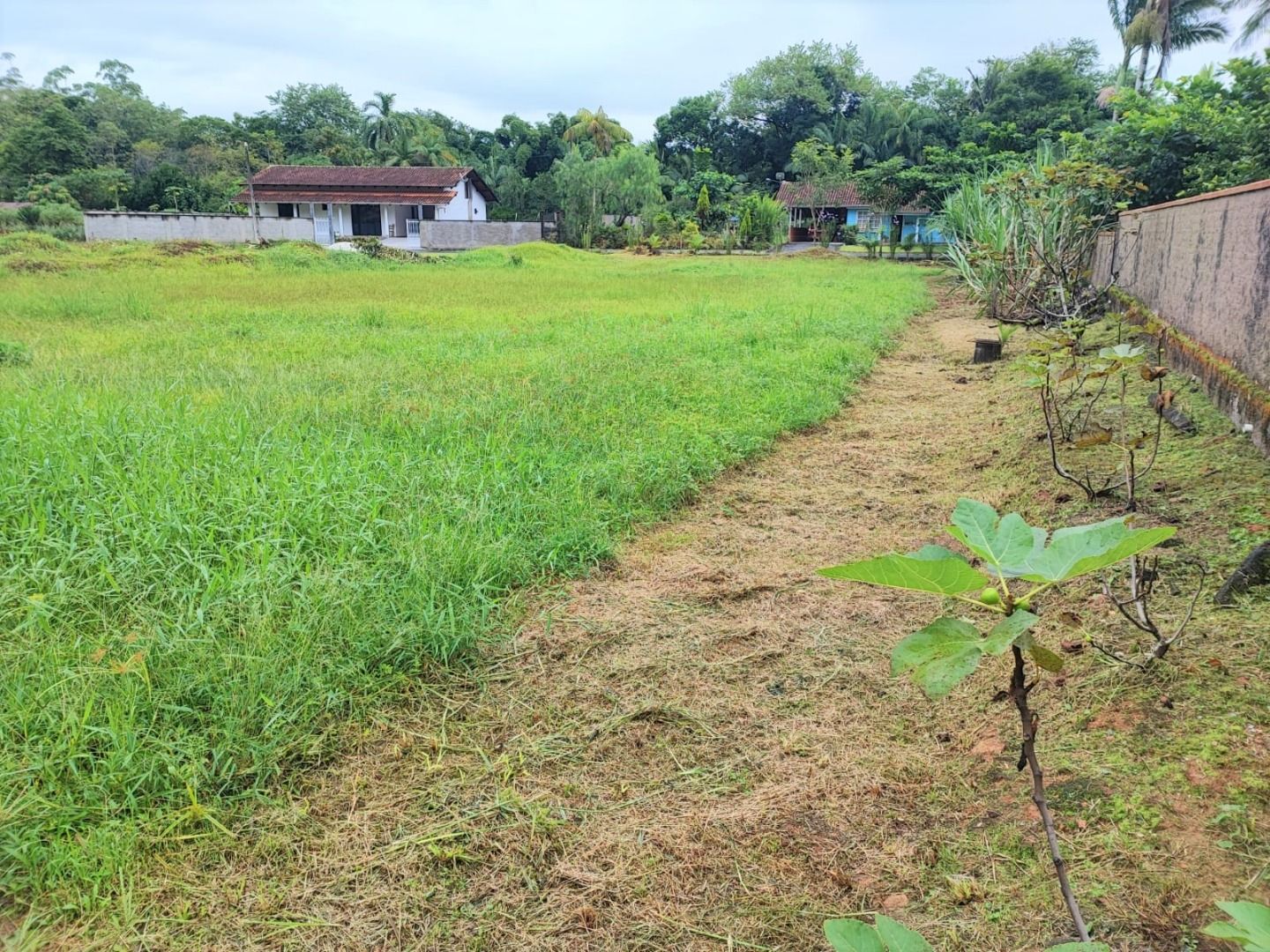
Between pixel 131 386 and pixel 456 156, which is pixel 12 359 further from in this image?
pixel 456 156

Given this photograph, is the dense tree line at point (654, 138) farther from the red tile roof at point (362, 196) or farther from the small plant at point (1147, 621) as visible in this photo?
the small plant at point (1147, 621)

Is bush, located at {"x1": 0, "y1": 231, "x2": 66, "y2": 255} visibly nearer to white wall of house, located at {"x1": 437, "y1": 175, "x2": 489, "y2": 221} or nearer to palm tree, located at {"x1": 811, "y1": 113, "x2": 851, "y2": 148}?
white wall of house, located at {"x1": 437, "y1": 175, "x2": 489, "y2": 221}

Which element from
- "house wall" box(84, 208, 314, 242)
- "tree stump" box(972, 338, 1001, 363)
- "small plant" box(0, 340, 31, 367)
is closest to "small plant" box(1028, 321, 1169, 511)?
"tree stump" box(972, 338, 1001, 363)

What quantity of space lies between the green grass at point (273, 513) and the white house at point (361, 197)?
2714 centimetres

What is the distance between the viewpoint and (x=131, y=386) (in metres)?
5.48

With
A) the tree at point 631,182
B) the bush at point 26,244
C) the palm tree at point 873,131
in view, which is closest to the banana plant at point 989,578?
the bush at point 26,244

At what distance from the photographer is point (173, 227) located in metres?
29.2

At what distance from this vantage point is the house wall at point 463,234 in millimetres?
33656

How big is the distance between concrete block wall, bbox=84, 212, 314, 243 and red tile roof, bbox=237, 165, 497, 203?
445 centimetres

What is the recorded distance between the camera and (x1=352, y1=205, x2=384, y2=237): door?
116ft

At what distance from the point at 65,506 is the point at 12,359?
13.4 ft

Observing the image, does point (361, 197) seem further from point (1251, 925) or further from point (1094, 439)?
point (1251, 925)

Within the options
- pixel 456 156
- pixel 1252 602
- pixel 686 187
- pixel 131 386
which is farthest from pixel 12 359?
pixel 456 156

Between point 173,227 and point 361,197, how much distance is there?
25.1 ft
